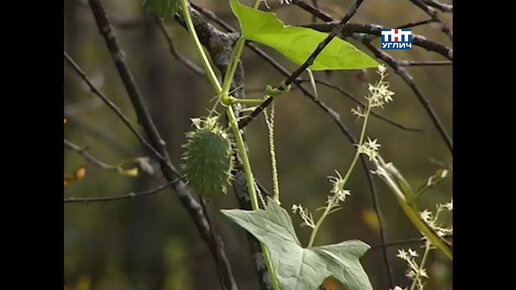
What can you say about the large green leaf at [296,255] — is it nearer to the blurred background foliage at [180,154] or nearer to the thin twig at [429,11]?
the thin twig at [429,11]

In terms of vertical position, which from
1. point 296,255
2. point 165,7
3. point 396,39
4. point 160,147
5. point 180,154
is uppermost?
point 165,7

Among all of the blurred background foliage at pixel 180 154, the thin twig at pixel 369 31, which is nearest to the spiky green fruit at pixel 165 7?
the thin twig at pixel 369 31

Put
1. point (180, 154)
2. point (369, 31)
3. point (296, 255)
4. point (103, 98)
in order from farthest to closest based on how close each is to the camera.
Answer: point (180, 154), point (103, 98), point (369, 31), point (296, 255)

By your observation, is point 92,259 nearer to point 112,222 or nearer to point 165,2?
point 112,222

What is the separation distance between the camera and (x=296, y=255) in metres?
0.99

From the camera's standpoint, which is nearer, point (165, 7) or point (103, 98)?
point (165, 7)

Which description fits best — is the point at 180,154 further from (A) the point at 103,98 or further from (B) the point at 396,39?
(B) the point at 396,39

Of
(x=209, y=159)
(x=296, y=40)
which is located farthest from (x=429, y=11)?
(x=209, y=159)

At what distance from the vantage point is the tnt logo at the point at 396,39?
1.44 metres

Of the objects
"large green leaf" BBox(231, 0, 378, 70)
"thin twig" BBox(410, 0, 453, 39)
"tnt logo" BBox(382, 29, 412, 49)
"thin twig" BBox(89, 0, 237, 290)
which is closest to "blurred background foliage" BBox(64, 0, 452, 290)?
"thin twig" BBox(89, 0, 237, 290)

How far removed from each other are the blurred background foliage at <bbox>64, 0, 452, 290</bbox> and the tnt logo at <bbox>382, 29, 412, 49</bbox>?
2631 mm

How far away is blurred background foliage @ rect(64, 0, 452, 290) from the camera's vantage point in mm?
4582

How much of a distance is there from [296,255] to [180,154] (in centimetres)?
399

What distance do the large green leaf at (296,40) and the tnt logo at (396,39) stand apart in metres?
0.29
